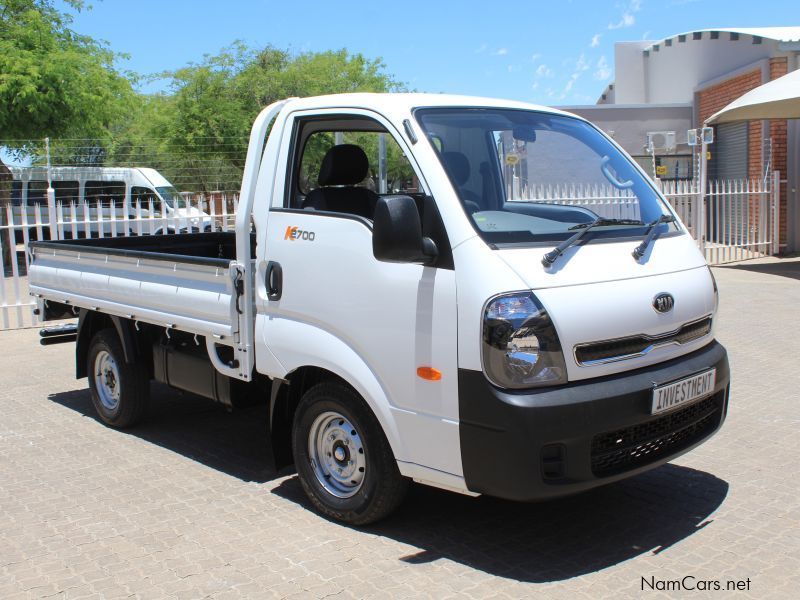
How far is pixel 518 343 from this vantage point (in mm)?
3680

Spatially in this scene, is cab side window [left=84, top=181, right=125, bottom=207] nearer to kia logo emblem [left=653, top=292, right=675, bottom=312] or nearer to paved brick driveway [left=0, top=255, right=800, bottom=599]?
paved brick driveway [left=0, top=255, right=800, bottom=599]

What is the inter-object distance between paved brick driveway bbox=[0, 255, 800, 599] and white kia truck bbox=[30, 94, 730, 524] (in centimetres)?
39

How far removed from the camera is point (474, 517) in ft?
15.3

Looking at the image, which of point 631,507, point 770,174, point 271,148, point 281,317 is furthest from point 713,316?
point 770,174

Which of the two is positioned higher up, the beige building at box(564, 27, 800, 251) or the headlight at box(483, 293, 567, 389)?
the beige building at box(564, 27, 800, 251)

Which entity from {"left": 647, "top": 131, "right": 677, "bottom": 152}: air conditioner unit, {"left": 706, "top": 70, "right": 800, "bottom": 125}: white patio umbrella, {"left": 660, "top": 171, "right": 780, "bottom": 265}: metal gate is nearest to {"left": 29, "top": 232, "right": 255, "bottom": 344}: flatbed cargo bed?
{"left": 706, "top": 70, "right": 800, "bottom": 125}: white patio umbrella

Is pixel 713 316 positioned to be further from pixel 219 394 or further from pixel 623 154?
pixel 219 394

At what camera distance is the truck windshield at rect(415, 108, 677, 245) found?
4219 millimetres

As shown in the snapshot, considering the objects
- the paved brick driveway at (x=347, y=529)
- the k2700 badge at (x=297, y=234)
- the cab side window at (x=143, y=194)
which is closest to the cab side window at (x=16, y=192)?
the cab side window at (x=143, y=194)

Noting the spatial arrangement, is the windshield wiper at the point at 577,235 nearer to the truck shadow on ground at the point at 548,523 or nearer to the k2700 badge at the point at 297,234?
the k2700 badge at the point at 297,234

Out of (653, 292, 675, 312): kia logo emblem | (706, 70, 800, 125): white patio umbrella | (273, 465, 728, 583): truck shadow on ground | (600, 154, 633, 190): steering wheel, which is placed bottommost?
(273, 465, 728, 583): truck shadow on ground

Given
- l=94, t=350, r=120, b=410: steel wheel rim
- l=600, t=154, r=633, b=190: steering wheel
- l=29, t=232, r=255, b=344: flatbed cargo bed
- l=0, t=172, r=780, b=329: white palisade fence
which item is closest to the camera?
l=600, t=154, r=633, b=190: steering wheel

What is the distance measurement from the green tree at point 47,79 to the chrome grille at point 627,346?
55.6 ft

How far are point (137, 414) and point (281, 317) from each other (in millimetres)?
2412
